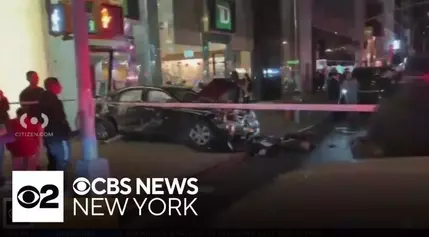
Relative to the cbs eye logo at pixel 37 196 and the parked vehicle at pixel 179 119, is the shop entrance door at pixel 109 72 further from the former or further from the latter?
the cbs eye logo at pixel 37 196

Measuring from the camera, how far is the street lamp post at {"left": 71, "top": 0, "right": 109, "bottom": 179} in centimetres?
185

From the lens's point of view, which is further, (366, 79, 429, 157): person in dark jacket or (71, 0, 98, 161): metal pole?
(71, 0, 98, 161): metal pole

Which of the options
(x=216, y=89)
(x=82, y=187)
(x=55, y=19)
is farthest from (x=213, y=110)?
(x=55, y=19)

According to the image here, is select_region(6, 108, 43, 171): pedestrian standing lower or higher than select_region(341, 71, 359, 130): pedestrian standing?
lower

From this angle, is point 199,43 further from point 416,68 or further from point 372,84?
point 416,68

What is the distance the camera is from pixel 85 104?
6.17 ft

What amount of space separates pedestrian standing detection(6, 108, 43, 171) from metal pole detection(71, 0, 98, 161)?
204 millimetres

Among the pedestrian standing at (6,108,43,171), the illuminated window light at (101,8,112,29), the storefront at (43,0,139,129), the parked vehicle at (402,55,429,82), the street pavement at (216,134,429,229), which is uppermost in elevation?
the illuminated window light at (101,8,112,29)

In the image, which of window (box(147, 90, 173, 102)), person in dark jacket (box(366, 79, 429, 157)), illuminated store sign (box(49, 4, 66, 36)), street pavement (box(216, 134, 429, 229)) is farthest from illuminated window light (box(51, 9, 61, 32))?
person in dark jacket (box(366, 79, 429, 157))

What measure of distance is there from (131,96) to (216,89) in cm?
39

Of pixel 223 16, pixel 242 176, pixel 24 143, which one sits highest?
pixel 223 16

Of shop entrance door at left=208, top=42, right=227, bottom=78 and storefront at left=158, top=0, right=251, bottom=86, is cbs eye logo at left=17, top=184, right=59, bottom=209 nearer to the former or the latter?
storefront at left=158, top=0, right=251, bottom=86

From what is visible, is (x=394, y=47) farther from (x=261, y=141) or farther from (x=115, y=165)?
(x=115, y=165)

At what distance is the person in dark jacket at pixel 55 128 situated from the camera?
6.02 feet
